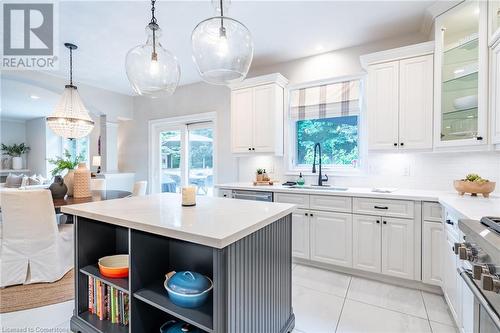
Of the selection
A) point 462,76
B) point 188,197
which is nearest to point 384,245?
point 462,76

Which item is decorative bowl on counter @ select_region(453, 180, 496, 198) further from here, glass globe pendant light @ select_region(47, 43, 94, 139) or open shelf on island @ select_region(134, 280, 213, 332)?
glass globe pendant light @ select_region(47, 43, 94, 139)

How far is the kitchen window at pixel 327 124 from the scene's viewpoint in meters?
3.24

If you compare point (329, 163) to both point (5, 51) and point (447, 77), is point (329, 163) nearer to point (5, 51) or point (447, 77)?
point (447, 77)

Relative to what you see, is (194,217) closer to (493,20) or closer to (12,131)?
(493,20)

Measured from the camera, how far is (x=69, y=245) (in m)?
2.71

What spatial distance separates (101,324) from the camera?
162 centimetres

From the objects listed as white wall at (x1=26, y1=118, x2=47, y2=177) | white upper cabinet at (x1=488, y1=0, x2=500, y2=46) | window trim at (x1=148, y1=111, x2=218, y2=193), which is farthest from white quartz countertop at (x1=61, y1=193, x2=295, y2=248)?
white wall at (x1=26, y1=118, x2=47, y2=177)

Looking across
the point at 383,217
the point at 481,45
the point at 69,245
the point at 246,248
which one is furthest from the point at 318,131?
the point at 69,245

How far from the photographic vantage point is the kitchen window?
10.6 feet

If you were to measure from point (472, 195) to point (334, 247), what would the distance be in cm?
136

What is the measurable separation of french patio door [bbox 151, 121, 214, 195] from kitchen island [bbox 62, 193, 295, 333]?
9.15 feet

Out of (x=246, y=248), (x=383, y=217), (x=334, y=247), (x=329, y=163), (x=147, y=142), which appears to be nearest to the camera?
(x=246, y=248)

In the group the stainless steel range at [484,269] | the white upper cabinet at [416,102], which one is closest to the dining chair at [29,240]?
the stainless steel range at [484,269]

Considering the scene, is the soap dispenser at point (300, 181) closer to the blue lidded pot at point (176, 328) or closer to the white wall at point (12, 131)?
the blue lidded pot at point (176, 328)
